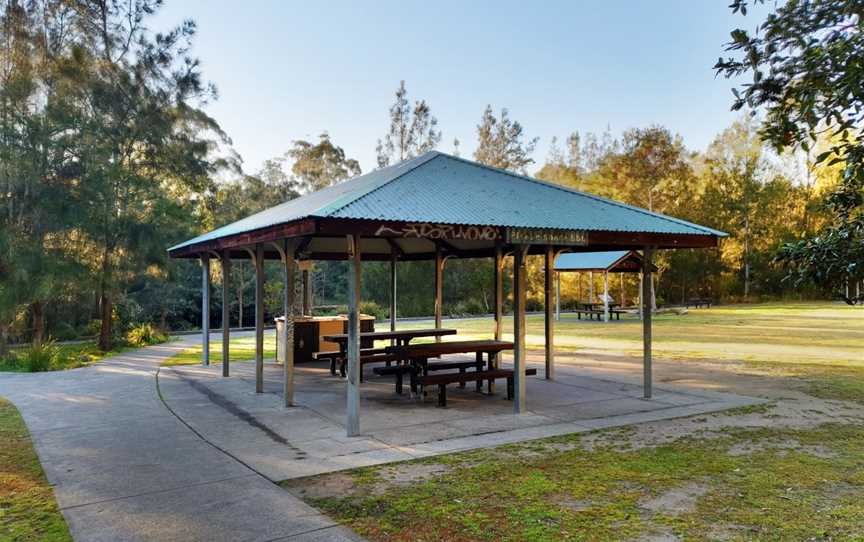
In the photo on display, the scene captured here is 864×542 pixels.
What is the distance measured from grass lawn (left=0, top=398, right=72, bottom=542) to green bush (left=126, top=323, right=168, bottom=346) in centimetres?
1148

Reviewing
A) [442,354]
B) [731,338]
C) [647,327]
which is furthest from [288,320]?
[731,338]

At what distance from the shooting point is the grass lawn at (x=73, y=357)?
39.8ft

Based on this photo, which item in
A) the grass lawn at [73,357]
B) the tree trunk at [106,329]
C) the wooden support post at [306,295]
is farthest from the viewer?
the tree trunk at [106,329]

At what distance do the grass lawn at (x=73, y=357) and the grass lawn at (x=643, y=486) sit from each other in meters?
10.2

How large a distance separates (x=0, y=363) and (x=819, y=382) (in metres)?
16.1

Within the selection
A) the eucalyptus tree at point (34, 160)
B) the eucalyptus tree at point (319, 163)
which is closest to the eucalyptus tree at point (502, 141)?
the eucalyptus tree at point (319, 163)

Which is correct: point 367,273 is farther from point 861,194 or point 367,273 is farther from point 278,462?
point 861,194

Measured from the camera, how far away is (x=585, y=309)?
27047 mm

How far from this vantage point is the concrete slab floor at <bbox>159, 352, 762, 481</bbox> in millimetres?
5512

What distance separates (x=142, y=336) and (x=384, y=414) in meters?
12.9

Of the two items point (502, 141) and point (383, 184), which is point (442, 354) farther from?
point (502, 141)

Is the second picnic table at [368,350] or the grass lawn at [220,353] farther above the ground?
the second picnic table at [368,350]

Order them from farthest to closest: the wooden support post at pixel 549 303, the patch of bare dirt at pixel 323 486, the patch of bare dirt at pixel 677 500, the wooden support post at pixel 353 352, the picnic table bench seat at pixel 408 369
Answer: the wooden support post at pixel 549 303
the picnic table bench seat at pixel 408 369
the wooden support post at pixel 353 352
the patch of bare dirt at pixel 323 486
the patch of bare dirt at pixel 677 500

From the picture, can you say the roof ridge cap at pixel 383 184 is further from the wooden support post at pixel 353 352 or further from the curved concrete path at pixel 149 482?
the curved concrete path at pixel 149 482
